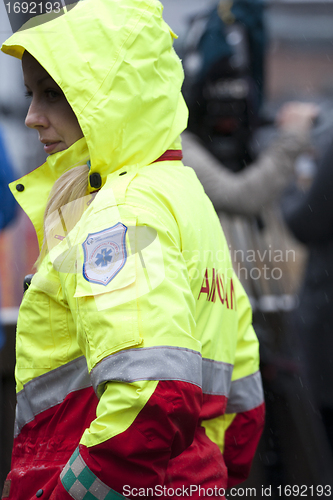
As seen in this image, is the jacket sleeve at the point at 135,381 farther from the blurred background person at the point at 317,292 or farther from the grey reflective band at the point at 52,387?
the blurred background person at the point at 317,292

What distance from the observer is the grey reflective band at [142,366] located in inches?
43.8

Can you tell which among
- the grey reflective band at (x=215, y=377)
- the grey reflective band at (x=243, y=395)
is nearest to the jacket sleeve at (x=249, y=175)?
the grey reflective band at (x=243, y=395)

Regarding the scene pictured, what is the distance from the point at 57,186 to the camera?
1.46 metres

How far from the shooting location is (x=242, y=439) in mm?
1735

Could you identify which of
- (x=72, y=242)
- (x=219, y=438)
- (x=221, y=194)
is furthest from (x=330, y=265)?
(x=72, y=242)

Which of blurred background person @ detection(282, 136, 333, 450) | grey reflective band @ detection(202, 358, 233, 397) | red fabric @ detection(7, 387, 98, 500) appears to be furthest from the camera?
blurred background person @ detection(282, 136, 333, 450)

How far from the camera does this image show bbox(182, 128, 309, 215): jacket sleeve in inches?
103

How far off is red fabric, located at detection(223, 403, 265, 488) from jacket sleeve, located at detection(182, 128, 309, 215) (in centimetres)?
117

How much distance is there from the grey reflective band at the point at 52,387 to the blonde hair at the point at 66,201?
0.31 metres

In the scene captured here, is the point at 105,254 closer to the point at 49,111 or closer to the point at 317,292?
the point at 49,111

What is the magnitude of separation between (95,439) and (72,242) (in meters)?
0.44

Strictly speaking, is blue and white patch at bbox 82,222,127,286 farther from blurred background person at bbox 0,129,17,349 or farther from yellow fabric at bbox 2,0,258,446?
blurred background person at bbox 0,129,17,349

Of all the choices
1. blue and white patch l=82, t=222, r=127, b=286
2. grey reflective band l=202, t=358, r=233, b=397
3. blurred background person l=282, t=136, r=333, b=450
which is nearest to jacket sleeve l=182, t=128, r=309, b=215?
blurred background person l=282, t=136, r=333, b=450

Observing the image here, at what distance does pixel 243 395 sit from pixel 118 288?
75cm
